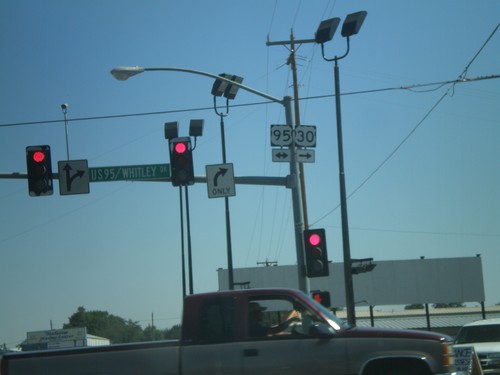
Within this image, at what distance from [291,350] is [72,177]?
11.5 m

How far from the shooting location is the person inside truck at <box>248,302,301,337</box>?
10.4 m

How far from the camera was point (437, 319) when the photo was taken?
1687 inches

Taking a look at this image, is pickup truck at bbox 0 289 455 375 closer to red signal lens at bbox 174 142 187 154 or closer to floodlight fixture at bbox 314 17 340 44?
red signal lens at bbox 174 142 187 154

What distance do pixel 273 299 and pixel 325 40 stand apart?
436 inches

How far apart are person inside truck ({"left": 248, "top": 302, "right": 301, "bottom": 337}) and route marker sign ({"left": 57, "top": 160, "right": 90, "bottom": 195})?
10.7 m

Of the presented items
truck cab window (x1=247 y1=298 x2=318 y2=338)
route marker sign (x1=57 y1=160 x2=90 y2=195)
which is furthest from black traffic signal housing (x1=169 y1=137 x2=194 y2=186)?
truck cab window (x1=247 y1=298 x2=318 y2=338)

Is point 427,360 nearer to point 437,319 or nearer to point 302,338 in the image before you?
point 302,338

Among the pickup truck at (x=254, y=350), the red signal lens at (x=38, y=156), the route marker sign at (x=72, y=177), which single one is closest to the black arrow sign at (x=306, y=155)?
the route marker sign at (x=72, y=177)

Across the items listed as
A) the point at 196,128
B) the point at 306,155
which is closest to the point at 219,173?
the point at 306,155

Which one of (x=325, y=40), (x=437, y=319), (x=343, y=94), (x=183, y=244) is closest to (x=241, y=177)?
(x=325, y=40)

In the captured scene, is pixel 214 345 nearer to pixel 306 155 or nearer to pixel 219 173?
pixel 219 173

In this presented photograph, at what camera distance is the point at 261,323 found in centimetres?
1052

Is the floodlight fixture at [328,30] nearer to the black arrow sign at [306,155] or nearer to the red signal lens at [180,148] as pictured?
the black arrow sign at [306,155]

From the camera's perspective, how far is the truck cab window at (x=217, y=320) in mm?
10352
